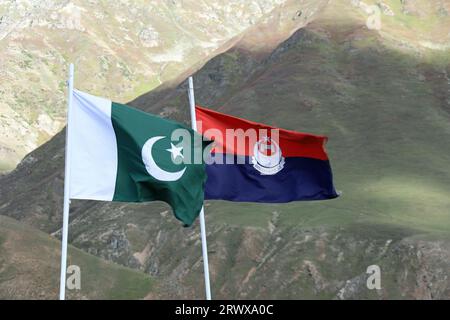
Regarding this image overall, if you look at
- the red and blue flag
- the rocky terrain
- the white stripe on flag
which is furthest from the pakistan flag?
the rocky terrain

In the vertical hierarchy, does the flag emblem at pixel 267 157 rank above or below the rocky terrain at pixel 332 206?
below

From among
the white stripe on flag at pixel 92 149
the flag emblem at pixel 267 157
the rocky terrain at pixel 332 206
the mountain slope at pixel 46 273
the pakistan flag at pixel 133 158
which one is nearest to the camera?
the white stripe on flag at pixel 92 149

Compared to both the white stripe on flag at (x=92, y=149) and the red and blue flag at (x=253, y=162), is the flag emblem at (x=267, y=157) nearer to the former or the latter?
the red and blue flag at (x=253, y=162)

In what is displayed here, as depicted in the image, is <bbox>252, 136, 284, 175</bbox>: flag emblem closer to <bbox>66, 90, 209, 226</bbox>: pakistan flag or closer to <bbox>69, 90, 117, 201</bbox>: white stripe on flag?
<bbox>66, 90, 209, 226</bbox>: pakistan flag

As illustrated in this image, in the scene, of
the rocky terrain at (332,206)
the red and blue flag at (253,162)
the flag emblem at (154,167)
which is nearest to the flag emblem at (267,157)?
the red and blue flag at (253,162)

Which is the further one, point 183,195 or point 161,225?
point 161,225

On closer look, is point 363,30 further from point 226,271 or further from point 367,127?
point 226,271

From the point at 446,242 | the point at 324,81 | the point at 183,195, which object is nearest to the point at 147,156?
the point at 183,195
